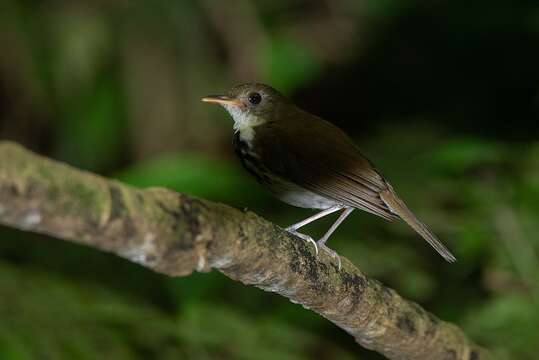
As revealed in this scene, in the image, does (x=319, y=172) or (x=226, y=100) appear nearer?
(x=319, y=172)

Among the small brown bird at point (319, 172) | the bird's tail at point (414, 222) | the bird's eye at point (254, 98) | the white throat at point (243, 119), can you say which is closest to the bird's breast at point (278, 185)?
the small brown bird at point (319, 172)

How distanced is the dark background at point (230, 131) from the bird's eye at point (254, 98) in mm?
435

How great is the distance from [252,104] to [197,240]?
2147mm

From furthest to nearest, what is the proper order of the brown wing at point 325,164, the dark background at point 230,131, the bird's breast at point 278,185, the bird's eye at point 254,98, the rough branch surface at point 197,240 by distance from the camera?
the bird's eye at point 254,98 → the dark background at point 230,131 → the bird's breast at point 278,185 → the brown wing at point 325,164 → the rough branch surface at point 197,240

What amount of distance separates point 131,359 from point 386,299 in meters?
1.36

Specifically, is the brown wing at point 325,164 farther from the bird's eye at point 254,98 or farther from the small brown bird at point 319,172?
the bird's eye at point 254,98

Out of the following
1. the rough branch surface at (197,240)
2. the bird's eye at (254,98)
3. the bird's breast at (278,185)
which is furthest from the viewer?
the bird's eye at (254,98)

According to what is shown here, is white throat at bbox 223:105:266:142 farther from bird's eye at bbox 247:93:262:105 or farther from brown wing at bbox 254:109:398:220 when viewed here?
brown wing at bbox 254:109:398:220

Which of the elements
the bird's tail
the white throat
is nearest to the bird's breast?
the bird's tail

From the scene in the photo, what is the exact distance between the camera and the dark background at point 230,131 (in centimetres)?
389

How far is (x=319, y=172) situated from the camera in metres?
3.36

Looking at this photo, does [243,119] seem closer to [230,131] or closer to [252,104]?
[252,104]

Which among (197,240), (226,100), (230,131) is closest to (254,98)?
(226,100)

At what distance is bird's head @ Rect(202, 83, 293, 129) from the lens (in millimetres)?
3971
